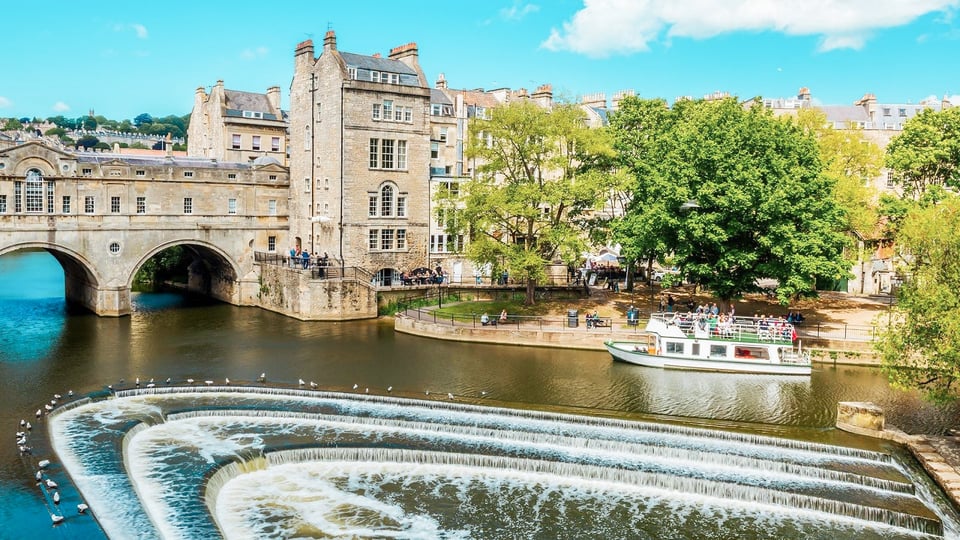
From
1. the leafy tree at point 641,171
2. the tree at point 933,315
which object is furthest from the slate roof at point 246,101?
the tree at point 933,315

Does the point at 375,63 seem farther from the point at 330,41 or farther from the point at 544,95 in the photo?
the point at 544,95

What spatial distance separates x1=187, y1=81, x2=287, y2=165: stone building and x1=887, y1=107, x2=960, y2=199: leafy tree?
1814 inches

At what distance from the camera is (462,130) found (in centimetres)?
6688

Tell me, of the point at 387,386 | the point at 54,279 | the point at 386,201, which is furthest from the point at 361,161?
the point at 54,279

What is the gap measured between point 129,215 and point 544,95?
36935mm

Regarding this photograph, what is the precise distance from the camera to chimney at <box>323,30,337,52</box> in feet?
185

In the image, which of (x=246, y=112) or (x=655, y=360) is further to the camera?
(x=246, y=112)

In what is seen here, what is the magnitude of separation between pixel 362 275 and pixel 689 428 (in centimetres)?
3159

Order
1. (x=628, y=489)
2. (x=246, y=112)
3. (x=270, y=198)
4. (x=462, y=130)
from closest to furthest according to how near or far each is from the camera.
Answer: (x=628, y=489)
(x=270, y=198)
(x=462, y=130)
(x=246, y=112)

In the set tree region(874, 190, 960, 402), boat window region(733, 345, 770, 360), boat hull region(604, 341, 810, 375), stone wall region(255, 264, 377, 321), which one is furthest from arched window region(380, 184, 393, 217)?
tree region(874, 190, 960, 402)

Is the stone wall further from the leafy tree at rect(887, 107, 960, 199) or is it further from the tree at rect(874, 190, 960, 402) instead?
the leafy tree at rect(887, 107, 960, 199)

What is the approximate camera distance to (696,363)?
38.8 m

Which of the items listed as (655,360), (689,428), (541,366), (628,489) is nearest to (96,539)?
(628,489)

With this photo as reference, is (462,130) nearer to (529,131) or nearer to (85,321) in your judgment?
(529,131)
